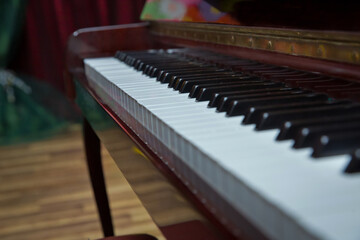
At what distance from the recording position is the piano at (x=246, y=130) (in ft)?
1.09

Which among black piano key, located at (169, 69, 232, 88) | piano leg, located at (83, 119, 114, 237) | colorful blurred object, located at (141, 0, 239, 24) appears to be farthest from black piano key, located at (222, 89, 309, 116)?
piano leg, located at (83, 119, 114, 237)

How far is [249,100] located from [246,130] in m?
0.10

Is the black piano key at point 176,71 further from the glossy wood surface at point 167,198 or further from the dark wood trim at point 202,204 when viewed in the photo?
the dark wood trim at point 202,204

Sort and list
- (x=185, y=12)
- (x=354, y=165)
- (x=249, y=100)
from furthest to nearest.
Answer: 1. (x=185, y=12)
2. (x=249, y=100)
3. (x=354, y=165)

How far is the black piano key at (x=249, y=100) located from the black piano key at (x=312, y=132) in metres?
0.15

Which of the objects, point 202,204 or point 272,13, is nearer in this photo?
point 202,204

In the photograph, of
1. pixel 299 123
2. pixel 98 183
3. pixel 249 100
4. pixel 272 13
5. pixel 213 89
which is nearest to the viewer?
pixel 299 123

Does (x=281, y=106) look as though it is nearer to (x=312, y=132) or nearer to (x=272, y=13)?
(x=312, y=132)

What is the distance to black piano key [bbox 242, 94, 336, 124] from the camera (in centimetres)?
53

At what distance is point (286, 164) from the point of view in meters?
0.39

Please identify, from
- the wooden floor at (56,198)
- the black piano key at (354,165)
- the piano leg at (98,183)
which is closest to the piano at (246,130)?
the black piano key at (354,165)

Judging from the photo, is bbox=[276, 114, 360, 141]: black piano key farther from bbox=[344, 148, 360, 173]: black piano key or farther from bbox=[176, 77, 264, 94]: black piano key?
bbox=[176, 77, 264, 94]: black piano key

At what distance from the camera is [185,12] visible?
1.28 m

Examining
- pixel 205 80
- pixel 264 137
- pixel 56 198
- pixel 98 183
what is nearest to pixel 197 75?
pixel 205 80
